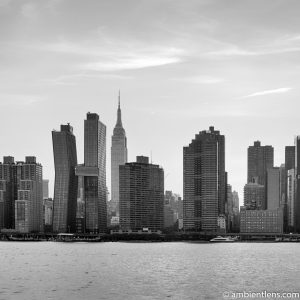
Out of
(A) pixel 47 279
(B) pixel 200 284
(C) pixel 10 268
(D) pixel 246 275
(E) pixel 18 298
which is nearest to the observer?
(E) pixel 18 298

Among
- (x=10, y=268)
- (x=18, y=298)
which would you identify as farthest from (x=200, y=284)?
(x=10, y=268)

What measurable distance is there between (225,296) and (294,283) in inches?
1033

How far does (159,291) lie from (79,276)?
3293cm

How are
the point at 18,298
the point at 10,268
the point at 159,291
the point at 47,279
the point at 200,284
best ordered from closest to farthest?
the point at 18,298, the point at 159,291, the point at 200,284, the point at 47,279, the point at 10,268

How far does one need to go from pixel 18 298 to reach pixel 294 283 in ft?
177

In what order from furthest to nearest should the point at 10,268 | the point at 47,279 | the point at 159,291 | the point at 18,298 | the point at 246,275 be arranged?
the point at 10,268
the point at 246,275
the point at 47,279
the point at 159,291
the point at 18,298

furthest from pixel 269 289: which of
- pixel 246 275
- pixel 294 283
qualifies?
pixel 246 275

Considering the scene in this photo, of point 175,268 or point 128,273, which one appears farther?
point 175,268

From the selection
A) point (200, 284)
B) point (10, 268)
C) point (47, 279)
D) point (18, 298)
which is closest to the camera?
point (18, 298)

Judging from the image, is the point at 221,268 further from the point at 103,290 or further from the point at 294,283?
the point at 103,290

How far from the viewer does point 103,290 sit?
122 meters

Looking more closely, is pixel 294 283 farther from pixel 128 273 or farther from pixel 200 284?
pixel 128 273

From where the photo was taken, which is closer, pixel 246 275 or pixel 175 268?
A: pixel 246 275

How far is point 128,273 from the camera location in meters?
157
